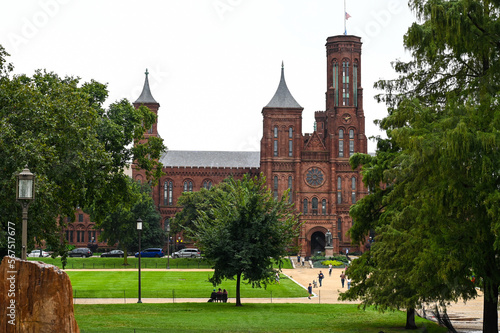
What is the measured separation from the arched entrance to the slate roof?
20.3m

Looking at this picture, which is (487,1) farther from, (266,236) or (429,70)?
(266,236)

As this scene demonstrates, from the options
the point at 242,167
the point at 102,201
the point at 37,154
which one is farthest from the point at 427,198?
the point at 242,167

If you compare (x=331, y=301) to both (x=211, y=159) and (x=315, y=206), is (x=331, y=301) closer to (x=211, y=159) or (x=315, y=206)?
(x=315, y=206)

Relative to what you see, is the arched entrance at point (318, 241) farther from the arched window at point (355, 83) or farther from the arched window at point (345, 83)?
the arched window at point (355, 83)

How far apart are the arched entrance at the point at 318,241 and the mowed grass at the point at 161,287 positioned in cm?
3460

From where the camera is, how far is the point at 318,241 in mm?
86188

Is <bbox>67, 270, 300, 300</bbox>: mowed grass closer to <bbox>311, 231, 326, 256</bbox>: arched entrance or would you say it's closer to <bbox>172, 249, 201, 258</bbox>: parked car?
<bbox>172, 249, 201, 258</bbox>: parked car

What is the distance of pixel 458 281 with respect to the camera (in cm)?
1731

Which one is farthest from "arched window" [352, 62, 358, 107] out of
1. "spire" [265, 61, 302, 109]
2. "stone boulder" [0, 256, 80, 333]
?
"stone boulder" [0, 256, 80, 333]

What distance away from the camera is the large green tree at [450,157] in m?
15.7

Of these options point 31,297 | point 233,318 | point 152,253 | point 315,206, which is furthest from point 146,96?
point 31,297

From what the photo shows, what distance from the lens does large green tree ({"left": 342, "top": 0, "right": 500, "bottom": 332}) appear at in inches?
617

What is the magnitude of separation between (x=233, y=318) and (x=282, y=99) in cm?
6690

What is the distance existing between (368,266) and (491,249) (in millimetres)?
6743
